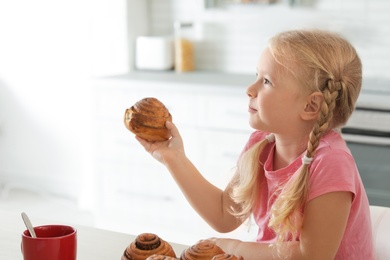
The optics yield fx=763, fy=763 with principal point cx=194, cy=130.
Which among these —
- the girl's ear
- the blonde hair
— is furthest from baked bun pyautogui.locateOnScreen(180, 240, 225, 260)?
the girl's ear

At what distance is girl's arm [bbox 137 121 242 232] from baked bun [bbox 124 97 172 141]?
4.7 inches

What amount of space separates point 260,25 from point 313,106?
2472 millimetres

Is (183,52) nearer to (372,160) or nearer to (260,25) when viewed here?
(260,25)

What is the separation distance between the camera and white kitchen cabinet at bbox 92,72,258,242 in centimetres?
361

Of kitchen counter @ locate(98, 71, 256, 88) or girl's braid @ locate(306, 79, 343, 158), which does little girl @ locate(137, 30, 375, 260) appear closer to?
girl's braid @ locate(306, 79, 343, 158)

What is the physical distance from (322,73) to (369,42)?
2292 millimetres

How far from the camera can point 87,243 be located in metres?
1.65

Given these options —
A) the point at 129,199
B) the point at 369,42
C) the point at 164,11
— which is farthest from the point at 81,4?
the point at 369,42

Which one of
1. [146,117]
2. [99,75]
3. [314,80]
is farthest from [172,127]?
[99,75]

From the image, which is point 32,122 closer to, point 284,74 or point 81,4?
point 81,4

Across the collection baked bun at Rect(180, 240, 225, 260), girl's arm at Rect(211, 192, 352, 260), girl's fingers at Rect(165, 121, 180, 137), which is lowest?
girl's arm at Rect(211, 192, 352, 260)

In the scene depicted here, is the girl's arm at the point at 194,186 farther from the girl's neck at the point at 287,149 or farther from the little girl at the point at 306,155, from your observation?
the girl's neck at the point at 287,149

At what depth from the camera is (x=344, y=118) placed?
A: 5.56ft

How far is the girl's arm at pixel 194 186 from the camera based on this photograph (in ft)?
5.95
